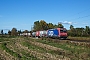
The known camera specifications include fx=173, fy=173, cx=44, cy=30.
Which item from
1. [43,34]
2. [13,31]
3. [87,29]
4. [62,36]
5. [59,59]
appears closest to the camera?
[59,59]

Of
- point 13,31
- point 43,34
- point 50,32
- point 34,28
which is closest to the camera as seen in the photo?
point 50,32

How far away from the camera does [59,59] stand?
48.2 feet

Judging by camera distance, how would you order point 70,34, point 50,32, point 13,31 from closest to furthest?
1. point 50,32
2. point 70,34
3. point 13,31

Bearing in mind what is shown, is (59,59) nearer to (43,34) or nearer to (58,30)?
(58,30)

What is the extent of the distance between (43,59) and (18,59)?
230 cm

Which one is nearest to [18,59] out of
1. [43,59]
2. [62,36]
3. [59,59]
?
[43,59]

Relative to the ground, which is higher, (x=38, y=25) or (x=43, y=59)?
(x=38, y=25)

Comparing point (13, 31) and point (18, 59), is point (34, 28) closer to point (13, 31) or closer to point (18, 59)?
point (13, 31)

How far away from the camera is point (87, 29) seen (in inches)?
3994

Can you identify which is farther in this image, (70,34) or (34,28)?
(34,28)

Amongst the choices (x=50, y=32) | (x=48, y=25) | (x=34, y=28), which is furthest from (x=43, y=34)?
(x=34, y=28)

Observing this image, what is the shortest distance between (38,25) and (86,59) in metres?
118

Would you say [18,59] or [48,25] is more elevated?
[48,25]

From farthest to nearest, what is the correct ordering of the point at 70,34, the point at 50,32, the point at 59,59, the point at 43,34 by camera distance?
the point at 70,34 → the point at 43,34 → the point at 50,32 → the point at 59,59
